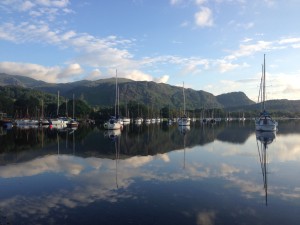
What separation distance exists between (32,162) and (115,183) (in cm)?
1478

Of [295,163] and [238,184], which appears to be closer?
[238,184]

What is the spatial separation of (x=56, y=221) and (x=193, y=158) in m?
25.2

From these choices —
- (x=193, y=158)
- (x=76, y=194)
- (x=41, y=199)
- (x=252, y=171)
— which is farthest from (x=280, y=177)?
(x=41, y=199)

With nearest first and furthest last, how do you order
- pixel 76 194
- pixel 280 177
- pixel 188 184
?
pixel 76 194 < pixel 188 184 < pixel 280 177

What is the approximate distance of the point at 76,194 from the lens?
71.2ft

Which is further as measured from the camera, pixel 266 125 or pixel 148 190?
pixel 266 125

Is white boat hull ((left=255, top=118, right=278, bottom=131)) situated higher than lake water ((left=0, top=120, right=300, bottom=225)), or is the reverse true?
white boat hull ((left=255, top=118, right=278, bottom=131))

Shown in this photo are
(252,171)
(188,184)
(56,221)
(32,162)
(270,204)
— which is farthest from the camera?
(32,162)

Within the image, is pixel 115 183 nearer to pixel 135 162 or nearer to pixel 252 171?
pixel 135 162

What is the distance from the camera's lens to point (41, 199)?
2048 centimetres

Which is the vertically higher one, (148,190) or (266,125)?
(266,125)

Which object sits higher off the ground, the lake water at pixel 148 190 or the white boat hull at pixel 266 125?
the white boat hull at pixel 266 125

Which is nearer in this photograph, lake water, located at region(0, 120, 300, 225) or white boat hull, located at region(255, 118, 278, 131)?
lake water, located at region(0, 120, 300, 225)

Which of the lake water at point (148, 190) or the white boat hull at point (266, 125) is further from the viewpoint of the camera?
the white boat hull at point (266, 125)
